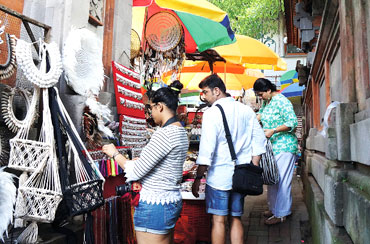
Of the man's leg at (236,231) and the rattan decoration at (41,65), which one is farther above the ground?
the rattan decoration at (41,65)

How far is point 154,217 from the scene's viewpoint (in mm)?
2615

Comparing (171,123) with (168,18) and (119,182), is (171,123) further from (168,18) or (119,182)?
(168,18)

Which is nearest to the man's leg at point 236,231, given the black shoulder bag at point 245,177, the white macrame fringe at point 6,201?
the black shoulder bag at point 245,177

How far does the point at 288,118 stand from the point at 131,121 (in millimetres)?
2198

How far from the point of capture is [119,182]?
13.1ft

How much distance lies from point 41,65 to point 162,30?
3.61 m

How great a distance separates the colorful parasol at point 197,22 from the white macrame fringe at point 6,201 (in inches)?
167

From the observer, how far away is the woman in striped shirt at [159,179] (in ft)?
8.55

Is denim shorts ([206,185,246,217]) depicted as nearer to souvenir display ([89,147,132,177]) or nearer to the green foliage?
souvenir display ([89,147,132,177])

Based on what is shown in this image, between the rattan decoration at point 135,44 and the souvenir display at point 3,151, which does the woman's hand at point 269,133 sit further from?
the souvenir display at point 3,151

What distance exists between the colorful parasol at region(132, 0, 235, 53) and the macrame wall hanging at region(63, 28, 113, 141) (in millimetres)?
2637

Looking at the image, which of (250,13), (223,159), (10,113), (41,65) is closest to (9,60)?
(41,65)

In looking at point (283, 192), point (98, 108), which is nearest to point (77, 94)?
point (98, 108)

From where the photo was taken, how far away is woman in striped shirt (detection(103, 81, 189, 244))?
2605mm
